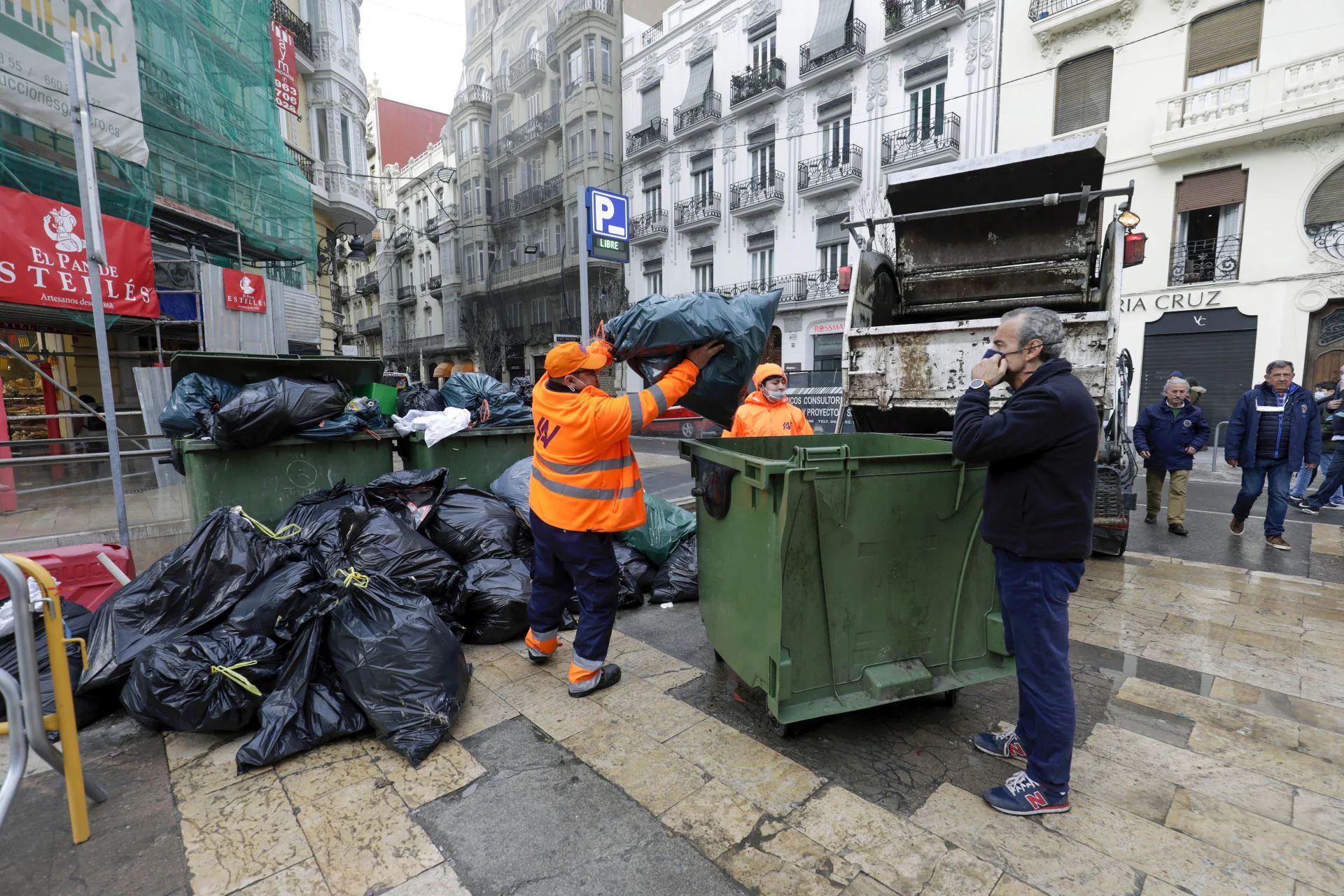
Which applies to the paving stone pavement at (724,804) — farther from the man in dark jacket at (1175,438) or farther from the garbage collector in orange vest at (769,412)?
the man in dark jacket at (1175,438)

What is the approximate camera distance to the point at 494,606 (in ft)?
11.1

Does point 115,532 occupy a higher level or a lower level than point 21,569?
lower

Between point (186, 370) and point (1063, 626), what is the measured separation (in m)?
5.06

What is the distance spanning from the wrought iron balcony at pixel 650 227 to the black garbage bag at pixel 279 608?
2233cm

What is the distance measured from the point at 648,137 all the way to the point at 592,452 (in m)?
24.3

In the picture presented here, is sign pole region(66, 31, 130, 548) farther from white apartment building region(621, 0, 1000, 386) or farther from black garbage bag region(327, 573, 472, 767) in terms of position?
white apartment building region(621, 0, 1000, 386)

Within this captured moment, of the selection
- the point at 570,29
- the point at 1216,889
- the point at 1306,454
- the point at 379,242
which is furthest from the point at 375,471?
the point at 379,242

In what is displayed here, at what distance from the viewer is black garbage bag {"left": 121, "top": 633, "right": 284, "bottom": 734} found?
2.34 m

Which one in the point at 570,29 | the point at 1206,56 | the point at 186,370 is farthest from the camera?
the point at 570,29

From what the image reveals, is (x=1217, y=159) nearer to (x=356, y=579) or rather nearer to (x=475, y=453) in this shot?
(x=475, y=453)

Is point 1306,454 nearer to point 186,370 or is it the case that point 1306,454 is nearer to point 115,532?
point 186,370

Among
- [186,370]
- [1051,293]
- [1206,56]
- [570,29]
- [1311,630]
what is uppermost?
[570,29]

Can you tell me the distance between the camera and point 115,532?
13.8ft

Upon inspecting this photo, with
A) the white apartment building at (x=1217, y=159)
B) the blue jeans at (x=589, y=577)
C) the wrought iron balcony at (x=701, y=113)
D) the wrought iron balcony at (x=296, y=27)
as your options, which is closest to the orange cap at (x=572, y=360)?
the blue jeans at (x=589, y=577)
